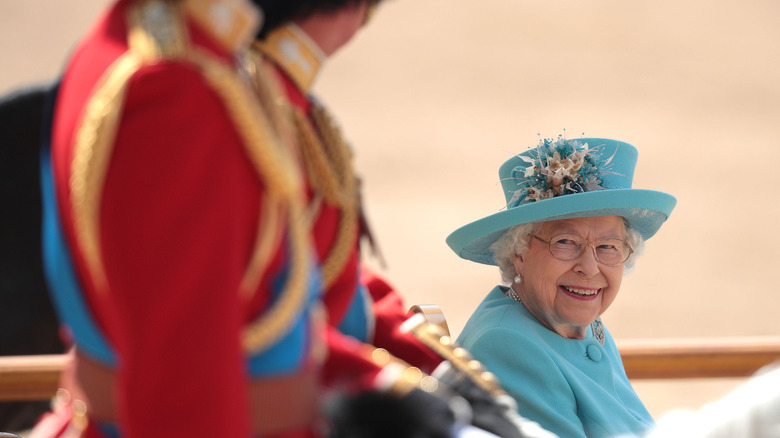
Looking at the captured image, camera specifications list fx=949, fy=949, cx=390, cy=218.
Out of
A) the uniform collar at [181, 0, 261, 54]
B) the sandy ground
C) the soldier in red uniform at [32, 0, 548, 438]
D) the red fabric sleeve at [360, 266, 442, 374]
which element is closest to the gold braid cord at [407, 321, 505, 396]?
the red fabric sleeve at [360, 266, 442, 374]

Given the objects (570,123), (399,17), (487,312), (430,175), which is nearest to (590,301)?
(487,312)

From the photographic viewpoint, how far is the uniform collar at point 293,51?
1298mm

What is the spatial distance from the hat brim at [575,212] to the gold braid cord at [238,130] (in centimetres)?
148

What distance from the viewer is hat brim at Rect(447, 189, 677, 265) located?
2.51m

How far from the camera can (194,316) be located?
3.28ft

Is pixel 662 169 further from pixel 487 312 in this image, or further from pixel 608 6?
pixel 487 312

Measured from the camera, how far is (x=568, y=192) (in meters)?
2.60

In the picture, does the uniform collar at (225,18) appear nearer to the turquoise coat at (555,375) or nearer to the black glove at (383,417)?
the black glove at (383,417)

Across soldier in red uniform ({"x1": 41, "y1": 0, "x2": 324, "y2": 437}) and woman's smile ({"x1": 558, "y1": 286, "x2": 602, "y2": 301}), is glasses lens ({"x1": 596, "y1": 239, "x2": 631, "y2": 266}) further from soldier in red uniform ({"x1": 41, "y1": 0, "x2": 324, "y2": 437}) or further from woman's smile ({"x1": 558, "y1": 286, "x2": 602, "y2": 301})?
soldier in red uniform ({"x1": 41, "y1": 0, "x2": 324, "y2": 437})

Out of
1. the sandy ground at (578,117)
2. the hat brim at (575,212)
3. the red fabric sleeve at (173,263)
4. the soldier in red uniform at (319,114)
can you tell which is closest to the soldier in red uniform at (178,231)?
the red fabric sleeve at (173,263)

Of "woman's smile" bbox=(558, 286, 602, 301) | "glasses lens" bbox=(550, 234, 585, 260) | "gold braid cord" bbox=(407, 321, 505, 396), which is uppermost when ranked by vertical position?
"glasses lens" bbox=(550, 234, 585, 260)

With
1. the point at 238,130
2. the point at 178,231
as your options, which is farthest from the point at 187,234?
the point at 238,130

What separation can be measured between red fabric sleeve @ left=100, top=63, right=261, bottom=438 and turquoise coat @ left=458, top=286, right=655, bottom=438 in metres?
Answer: 1.34

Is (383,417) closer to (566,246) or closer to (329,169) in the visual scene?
(329,169)
